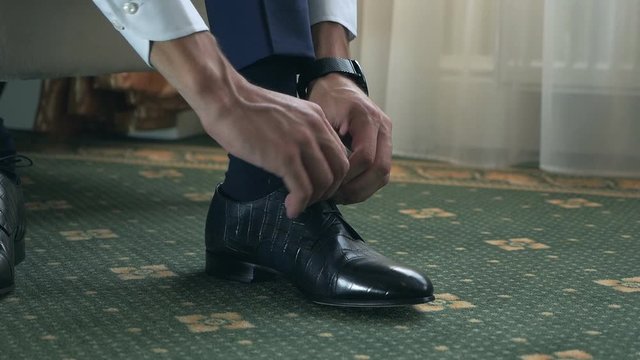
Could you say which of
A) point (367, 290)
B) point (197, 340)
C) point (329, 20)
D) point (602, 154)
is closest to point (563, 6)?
point (602, 154)

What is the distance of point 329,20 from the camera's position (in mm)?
919

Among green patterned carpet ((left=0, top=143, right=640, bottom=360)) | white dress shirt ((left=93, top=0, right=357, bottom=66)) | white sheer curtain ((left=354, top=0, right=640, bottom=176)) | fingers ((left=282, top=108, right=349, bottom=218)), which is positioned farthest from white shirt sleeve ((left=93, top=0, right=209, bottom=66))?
white sheer curtain ((left=354, top=0, right=640, bottom=176))

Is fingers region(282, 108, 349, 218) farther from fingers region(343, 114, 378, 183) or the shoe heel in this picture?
the shoe heel

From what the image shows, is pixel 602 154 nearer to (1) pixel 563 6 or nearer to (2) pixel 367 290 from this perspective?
(1) pixel 563 6

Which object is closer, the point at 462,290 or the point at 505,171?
the point at 462,290

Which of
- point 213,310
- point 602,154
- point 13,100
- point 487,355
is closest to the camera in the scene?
point 487,355

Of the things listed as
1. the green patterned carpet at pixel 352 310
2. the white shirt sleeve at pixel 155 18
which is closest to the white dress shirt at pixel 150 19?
the white shirt sleeve at pixel 155 18

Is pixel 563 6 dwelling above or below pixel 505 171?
above

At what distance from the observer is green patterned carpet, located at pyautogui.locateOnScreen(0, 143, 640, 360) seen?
2.47ft

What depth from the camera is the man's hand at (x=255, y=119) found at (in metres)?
0.68

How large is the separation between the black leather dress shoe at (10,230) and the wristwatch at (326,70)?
293mm

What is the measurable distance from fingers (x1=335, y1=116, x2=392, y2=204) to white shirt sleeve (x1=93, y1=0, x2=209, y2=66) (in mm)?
198

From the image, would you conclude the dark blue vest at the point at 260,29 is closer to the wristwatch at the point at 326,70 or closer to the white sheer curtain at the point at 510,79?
the wristwatch at the point at 326,70

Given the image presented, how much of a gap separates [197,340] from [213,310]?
9 centimetres
